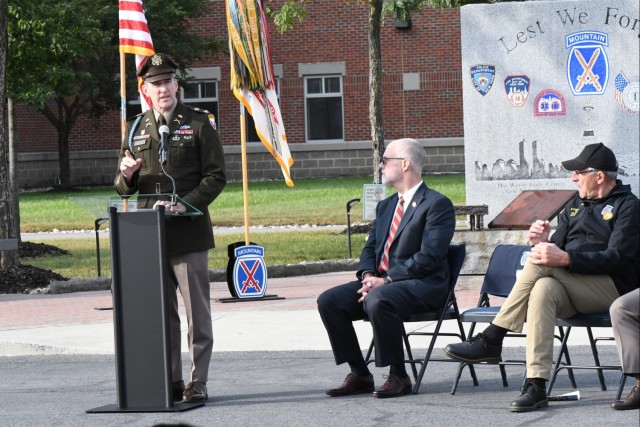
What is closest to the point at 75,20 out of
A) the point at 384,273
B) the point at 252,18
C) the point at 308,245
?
the point at 308,245

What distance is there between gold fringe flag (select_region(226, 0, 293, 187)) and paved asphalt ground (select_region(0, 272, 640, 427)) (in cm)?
226

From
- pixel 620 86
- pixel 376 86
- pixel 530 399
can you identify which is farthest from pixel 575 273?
pixel 376 86

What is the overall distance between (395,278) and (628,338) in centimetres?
159

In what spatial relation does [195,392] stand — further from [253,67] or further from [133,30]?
[133,30]

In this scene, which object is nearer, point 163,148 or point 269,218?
point 163,148

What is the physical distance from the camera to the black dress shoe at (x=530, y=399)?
7809 millimetres

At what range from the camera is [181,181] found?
8.36 metres

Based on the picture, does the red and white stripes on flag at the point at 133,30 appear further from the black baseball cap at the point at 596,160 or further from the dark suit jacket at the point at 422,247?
the black baseball cap at the point at 596,160

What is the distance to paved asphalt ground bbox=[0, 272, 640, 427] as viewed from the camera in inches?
308

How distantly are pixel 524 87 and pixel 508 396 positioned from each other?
26.2 ft

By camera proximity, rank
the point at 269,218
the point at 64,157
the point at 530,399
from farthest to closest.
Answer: the point at 64,157, the point at 269,218, the point at 530,399

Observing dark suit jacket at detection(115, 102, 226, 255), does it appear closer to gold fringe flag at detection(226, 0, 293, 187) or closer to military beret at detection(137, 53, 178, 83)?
military beret at detection(137, 53, 178, 83)

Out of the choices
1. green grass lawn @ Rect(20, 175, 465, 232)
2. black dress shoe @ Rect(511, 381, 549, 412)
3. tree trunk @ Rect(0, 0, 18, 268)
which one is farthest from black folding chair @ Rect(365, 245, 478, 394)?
green grass lawn @ Rect(20, 175, 465, 232)

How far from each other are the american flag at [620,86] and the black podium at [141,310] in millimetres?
8983
